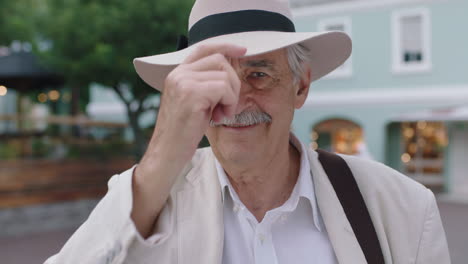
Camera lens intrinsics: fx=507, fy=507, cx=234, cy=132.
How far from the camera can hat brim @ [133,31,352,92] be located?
1.48 meters

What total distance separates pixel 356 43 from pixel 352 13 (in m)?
0.87

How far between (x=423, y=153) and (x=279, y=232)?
14.4 metres

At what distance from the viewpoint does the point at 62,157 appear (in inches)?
411

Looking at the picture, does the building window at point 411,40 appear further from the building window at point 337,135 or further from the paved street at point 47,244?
the paved street at point 47,244

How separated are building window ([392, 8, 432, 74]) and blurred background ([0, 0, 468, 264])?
0.09 ft

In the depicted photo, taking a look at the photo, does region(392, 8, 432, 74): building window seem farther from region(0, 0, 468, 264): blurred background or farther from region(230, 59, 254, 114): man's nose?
region(230, 59, 254, 114): man's nose

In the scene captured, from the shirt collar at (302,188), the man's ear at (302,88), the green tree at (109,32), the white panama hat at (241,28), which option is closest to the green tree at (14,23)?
the green tree at (109,32)

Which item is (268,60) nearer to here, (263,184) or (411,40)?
(263,184)

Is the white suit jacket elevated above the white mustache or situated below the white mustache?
below

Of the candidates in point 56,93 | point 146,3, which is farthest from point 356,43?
point 56,93

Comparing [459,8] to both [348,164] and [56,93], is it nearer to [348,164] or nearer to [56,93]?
[348,164]

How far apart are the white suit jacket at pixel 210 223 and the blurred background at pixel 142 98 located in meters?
6.12

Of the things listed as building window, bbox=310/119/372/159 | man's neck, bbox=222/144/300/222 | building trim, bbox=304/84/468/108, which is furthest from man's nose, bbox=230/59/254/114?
building window, bbox=310/119/372/159

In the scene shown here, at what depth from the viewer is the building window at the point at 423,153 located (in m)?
14.8
